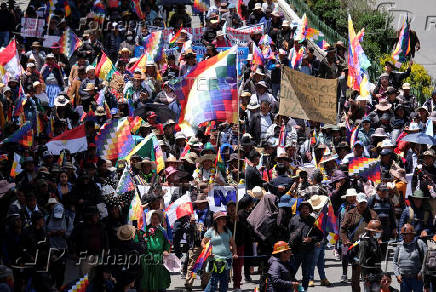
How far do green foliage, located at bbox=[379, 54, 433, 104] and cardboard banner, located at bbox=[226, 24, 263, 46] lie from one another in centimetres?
404

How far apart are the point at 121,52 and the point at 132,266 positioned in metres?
13.1

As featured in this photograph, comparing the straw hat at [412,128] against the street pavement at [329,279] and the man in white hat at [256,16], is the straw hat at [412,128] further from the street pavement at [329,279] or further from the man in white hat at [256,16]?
the man in white hat at [256,16]

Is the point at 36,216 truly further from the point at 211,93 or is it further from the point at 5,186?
the point at 211,93

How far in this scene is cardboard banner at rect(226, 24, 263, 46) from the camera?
32.8m

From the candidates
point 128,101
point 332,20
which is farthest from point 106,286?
point 332,20

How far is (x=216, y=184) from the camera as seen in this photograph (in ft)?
75.7

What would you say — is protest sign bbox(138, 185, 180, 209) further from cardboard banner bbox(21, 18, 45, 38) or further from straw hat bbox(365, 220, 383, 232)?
cardboard banner bbox(21, 18, 45, 38)

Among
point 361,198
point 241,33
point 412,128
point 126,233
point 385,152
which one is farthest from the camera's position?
point 241,33

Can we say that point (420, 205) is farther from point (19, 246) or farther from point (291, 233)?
point (19, 246)

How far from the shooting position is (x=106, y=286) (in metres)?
19.5

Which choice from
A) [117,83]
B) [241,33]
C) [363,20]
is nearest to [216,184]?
[117,83]

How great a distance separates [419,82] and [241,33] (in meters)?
5.89

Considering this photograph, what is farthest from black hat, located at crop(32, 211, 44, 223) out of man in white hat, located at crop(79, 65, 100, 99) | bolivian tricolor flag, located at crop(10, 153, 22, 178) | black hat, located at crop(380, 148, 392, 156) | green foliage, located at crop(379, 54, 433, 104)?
green foliage, located at crop(379, 54, 433, 104)

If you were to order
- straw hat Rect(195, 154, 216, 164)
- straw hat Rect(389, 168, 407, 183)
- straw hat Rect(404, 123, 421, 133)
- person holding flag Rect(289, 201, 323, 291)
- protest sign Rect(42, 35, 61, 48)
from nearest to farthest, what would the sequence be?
person holding flag Rect(289, 201, 323, 291) → straw hat Rect(389, 168, 407, 183) → straw hat Rect(195, 154, 216, 164) → straw hat Rect(404, 123, 421, 133) → protest sign Rect(42, 35, 61, 48)
